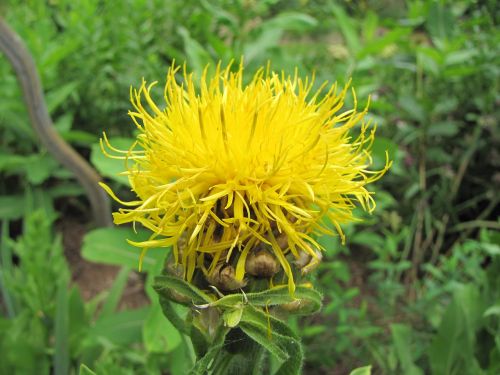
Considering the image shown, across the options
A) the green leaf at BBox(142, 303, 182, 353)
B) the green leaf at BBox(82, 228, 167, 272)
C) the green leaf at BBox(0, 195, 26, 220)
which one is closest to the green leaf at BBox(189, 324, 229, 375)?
the green leaf at BBox(142, 303, 182, 353)

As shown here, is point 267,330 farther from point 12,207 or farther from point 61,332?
point 12,207

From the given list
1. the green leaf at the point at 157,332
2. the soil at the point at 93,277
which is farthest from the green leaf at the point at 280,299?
the soil at the point at 93,277

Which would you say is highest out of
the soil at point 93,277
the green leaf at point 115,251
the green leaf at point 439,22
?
the green leaf at point 439,22

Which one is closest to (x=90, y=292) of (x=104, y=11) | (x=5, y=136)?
(x=5, y=136)

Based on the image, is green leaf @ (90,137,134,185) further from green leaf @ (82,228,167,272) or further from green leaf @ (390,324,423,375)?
green leaf @ (390,324,423,375)

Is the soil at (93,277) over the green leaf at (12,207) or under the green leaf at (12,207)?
under

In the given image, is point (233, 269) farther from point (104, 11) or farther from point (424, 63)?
point (104, 11)

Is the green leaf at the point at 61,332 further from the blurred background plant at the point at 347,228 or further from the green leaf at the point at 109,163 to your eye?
the green leaf at the point at 109,163
